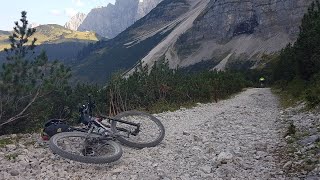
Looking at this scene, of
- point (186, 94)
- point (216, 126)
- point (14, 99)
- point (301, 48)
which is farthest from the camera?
point (186, 94)

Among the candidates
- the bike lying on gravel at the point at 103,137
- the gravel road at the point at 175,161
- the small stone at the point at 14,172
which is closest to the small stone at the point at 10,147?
the gravel road at the point at 175,161

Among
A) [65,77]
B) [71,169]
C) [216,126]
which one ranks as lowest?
[216,126]

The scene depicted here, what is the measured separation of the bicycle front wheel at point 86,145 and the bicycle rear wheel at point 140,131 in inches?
47.6

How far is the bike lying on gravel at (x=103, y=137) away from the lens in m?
10.7

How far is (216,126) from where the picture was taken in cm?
1777

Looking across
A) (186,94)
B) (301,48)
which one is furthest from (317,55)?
(186,94)

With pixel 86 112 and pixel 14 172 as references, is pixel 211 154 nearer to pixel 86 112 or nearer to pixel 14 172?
pixel 86 112

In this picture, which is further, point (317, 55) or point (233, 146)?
point (317, 55)

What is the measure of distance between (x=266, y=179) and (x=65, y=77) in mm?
15863

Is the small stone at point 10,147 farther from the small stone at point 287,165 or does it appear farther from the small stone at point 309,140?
the small stone at point 309,140

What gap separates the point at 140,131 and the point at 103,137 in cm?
302

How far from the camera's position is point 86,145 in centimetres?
1130

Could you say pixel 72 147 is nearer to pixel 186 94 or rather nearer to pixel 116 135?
pixel 116 135

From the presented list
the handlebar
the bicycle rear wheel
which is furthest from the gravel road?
the handlebar
